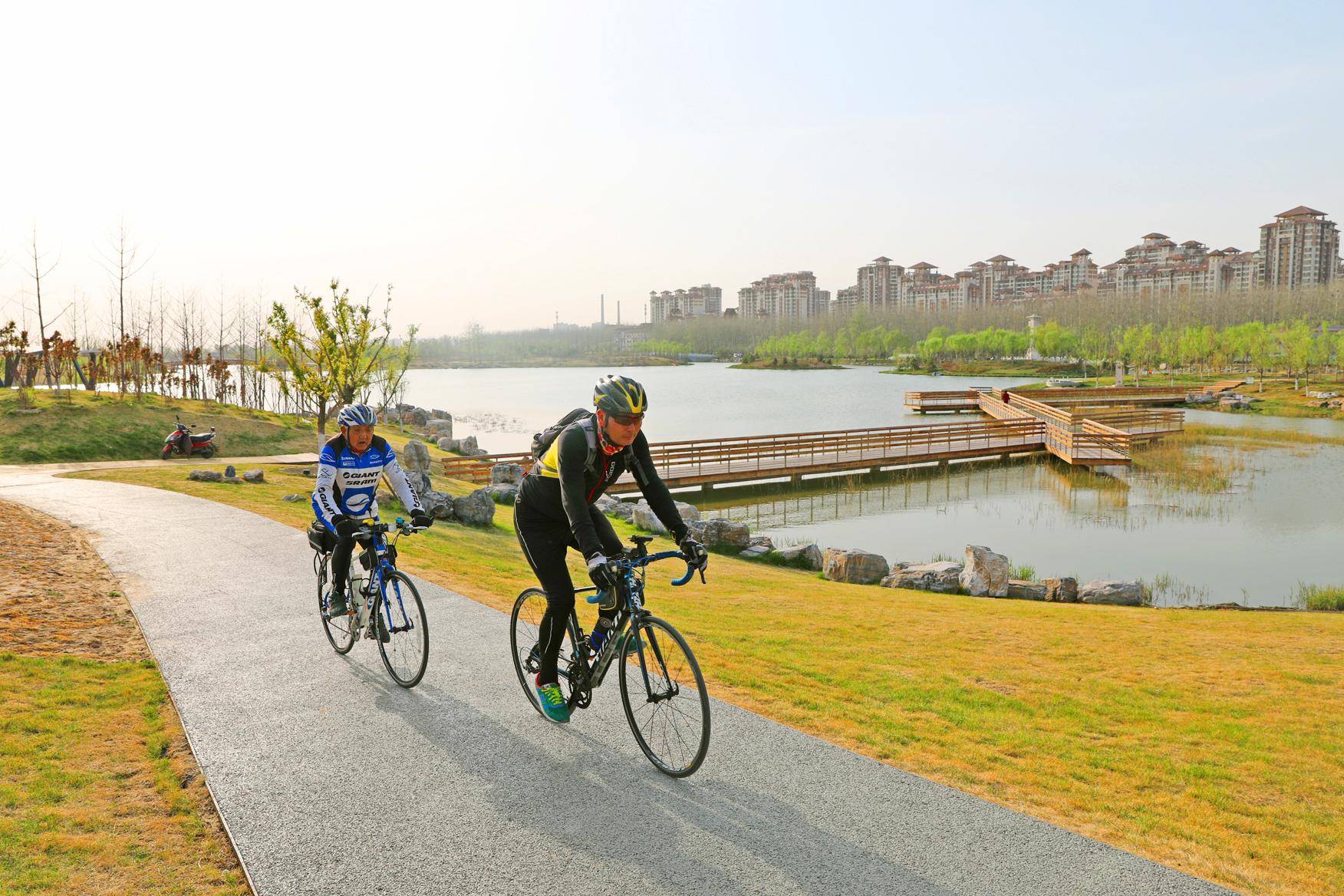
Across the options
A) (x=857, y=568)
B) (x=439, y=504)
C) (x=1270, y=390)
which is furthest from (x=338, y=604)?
(x=1270, y=390)

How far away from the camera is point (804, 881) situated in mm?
3555

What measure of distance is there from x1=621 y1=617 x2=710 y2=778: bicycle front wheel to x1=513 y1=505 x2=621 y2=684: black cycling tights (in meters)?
0.46

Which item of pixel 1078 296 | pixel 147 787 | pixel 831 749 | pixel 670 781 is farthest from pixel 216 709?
pixel 1078 296

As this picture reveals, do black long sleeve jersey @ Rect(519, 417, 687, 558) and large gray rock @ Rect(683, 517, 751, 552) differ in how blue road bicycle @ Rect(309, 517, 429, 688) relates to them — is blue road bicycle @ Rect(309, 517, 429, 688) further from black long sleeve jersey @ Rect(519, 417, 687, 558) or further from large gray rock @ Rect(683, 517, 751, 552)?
large gray rock @ Rect(683, 517, 751, 552)

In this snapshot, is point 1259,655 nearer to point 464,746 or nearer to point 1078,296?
point 464,746

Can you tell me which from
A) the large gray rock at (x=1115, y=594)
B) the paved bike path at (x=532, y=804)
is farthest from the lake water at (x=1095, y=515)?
the paved bike path at (x=532, y=804)

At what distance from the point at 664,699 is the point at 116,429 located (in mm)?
24830

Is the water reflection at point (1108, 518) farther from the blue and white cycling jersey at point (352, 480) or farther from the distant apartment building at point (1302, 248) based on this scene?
the distant apartment building at point (1302, 248)

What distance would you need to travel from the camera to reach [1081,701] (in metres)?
6.93

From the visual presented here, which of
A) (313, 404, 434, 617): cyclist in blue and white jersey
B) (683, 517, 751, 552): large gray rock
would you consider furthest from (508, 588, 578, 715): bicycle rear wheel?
(683, 517, 751, 552): large gray rock

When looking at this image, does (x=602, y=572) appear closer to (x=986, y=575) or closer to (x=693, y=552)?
(x=693, y=552)

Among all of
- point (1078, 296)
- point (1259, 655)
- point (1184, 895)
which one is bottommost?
point (1259, 655)

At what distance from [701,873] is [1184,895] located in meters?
2.07

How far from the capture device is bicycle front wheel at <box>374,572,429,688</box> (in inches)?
225
